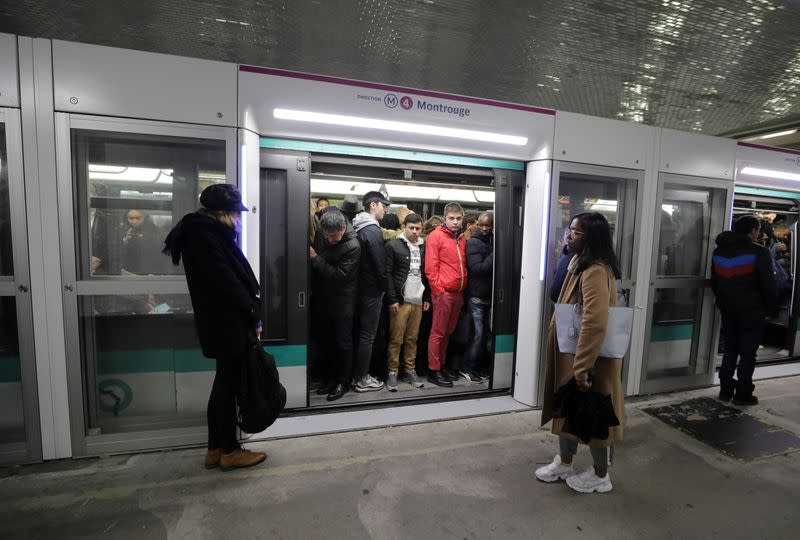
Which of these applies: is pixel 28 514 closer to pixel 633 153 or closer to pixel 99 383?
pixel 99 383

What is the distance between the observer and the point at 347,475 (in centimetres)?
257

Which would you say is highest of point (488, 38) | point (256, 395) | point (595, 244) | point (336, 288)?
point (488, 38)

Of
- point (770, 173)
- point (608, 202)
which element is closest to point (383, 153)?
point (608, 202)

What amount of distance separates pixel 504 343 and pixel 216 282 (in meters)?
2.76

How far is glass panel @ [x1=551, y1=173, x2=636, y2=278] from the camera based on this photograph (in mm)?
3768

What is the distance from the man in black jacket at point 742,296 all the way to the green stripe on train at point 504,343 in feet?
7.19

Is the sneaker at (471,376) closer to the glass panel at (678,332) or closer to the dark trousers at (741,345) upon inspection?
the glass panel at (678,332)

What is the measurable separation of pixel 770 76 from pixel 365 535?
193 inches

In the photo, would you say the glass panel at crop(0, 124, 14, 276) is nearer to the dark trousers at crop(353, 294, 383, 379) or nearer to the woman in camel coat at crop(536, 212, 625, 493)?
the dark trousers at crop(353, 294, 383, 379)

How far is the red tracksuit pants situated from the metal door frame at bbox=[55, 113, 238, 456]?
226 centimetres

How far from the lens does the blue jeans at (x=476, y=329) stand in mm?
4246

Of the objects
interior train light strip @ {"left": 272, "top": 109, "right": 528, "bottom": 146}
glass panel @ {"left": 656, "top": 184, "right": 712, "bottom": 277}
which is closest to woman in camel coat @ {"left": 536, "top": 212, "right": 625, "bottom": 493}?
interior train light strip @ {"left": 272, "top": 109, "right": 528, "bottom": 146}

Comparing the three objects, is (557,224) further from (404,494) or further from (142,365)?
(142,365)

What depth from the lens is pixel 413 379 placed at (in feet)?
13.4
